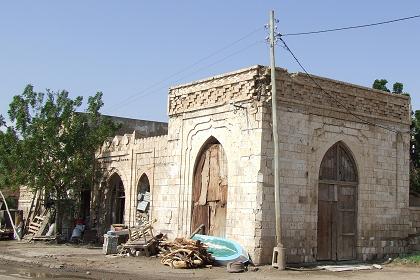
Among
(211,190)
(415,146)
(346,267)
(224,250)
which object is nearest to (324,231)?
(346,267)

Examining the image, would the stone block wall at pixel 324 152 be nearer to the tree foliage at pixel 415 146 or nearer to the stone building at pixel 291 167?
the stone building at pixel 291 167

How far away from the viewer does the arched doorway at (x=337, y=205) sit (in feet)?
55.5

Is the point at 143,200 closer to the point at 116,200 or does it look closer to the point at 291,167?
the point at 116,200

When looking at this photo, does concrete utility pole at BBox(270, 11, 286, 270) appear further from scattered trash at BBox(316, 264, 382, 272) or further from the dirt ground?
scattered trash at BBox(316, 264, 382, 272)

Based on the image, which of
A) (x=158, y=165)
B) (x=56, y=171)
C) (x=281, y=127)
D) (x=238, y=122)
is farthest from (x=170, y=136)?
(x=56, y=171)

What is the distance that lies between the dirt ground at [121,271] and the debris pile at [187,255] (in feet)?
0.93

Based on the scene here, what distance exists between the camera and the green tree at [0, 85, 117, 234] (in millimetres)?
22406

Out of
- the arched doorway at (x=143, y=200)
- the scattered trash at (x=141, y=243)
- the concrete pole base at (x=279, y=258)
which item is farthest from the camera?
the arched doorway at (x=143, y=200)

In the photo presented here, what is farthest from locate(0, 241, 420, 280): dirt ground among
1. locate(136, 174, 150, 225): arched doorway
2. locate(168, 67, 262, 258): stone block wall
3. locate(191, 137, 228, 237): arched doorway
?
locate(136, 174, 150, 225): arched doorway

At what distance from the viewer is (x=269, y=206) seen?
1541 centimetres

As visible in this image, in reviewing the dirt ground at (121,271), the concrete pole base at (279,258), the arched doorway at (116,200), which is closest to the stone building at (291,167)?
the concrete pole base at (279,258)

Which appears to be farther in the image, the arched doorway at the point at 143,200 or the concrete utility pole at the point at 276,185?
the arched doorway at the point at 143,200

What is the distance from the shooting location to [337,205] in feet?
56.9

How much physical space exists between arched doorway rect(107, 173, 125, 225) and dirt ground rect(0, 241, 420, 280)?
16.6ft
